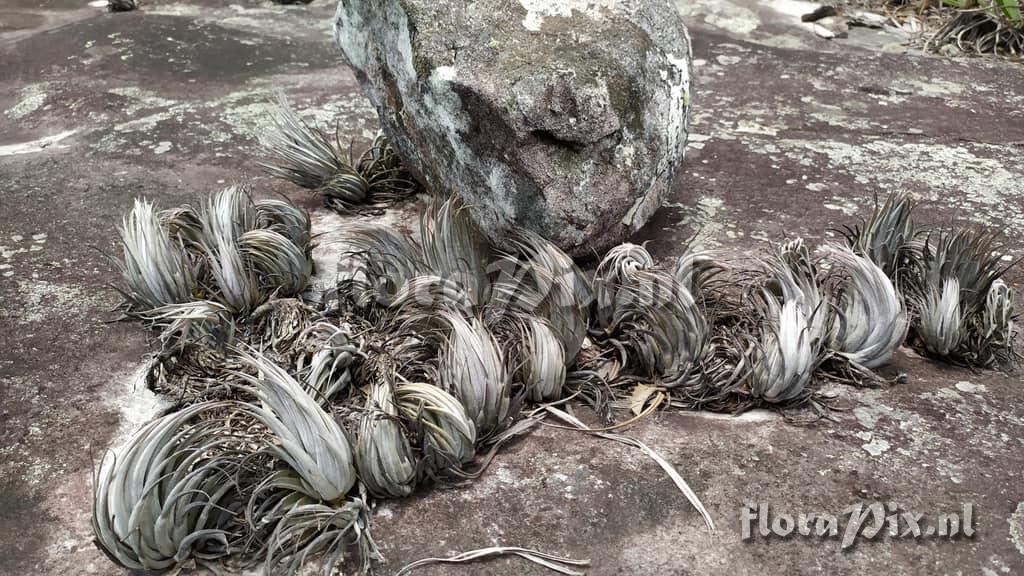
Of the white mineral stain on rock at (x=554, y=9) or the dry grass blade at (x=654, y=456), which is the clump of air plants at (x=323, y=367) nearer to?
the dry grass blade at (x=654, y=456)

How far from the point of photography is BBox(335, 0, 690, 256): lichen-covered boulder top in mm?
3355

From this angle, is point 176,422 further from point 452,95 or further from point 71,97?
point 71,97

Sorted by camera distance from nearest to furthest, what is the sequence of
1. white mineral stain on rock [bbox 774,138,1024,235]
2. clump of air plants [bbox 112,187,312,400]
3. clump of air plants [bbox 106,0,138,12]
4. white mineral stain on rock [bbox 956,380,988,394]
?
white mineral stain on rock [bbox 956,380,988,394], clump of air plants [bbox 112,187,312,400], white mineral stain on rock [bbox 774,138,1024,235], clump of air plants [bbox 106,0,138,12]

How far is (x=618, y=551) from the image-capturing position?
7.86 feet

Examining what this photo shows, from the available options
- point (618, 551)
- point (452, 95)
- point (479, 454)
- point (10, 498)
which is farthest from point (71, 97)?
point (618, 551)

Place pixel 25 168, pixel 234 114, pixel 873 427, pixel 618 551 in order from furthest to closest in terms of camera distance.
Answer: pixel 234 114 → pixel 25 168 → pixel 873 427 → pixel 618 551

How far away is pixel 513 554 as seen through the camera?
2395 millimetres

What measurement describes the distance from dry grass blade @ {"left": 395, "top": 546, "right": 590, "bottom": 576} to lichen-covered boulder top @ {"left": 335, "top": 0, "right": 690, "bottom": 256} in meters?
1.42

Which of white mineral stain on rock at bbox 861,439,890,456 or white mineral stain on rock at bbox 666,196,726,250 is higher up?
white mineral stain on rock at bbox 666,196,726,250

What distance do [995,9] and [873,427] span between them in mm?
5104

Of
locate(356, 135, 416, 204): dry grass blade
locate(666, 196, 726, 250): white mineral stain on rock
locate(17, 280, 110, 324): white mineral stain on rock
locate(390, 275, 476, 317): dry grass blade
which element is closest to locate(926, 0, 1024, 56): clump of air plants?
locate(666, 196, 726, 250): white mineral stain on rock

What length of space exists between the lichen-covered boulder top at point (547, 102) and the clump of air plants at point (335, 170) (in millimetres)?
693

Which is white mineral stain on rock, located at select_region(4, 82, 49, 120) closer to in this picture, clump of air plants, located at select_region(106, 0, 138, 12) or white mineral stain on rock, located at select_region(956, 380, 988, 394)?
clump of air plants, located at select_region(106, 0, 138, 12)

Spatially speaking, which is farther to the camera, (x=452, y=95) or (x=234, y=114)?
(x=234, y=114)
